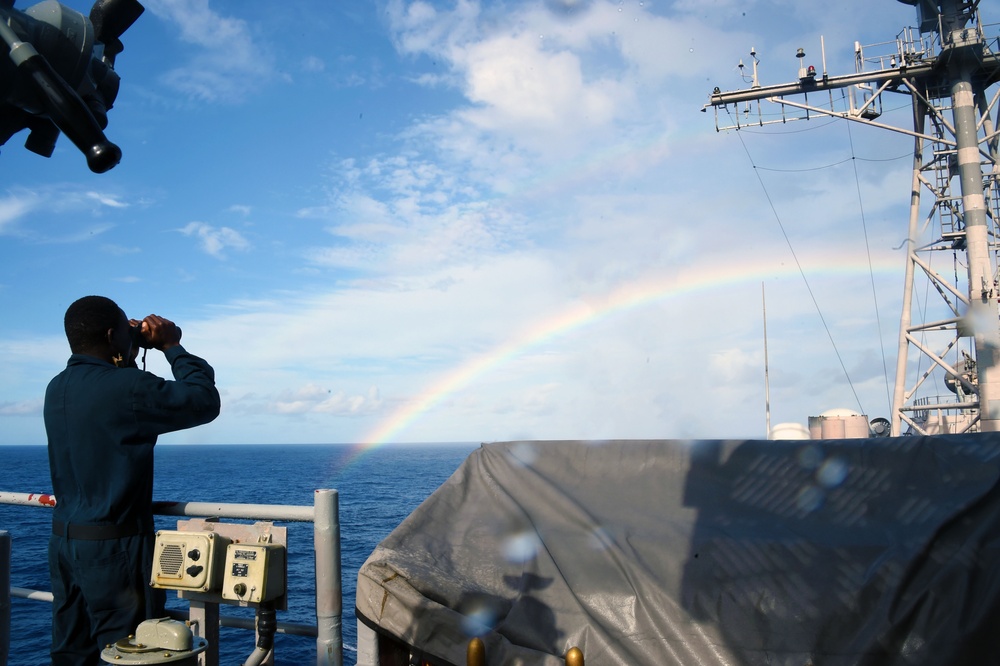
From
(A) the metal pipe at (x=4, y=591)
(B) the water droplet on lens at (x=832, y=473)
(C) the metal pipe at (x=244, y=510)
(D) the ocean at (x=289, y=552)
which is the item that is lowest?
(D) the ocean at (x=289, y=552)

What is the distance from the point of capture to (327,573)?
326cm

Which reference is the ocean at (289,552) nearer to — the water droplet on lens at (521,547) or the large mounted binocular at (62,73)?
the water droplet on lens at (521,547)

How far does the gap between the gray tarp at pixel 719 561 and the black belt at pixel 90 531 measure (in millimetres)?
1175

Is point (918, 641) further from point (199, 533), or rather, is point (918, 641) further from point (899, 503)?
point (199, 533)

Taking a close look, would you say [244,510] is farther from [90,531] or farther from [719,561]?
[719,561]

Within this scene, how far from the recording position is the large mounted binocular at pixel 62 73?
2.26 m

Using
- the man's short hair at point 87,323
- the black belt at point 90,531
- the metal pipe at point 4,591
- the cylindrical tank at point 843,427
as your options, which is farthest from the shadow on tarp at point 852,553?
the cylindrical tank at point 843,427

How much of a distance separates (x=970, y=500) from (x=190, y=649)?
3.27m

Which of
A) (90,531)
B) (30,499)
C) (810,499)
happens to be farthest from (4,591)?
(810,499)

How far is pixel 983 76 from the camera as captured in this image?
19.5 metres

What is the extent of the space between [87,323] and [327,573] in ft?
5.70

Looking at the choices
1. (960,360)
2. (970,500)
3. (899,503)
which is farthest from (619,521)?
(960,360)

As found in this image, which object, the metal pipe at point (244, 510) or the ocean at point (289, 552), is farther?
the ocean at point (289, 552)

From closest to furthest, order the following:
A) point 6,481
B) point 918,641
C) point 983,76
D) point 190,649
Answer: point 918,641 < point 190,649 < point 983,76 < point 6,481
